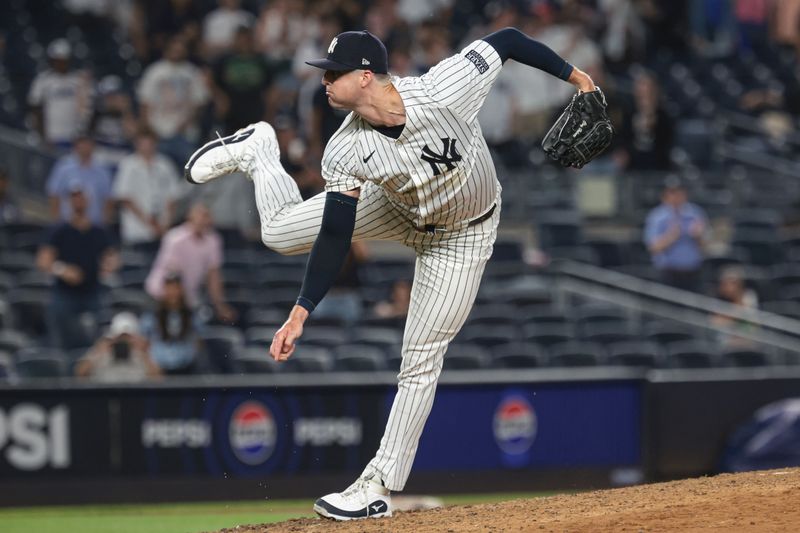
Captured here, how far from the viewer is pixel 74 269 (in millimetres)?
10914

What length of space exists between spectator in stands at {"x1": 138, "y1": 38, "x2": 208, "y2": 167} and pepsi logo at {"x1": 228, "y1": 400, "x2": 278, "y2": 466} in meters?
Result: 3.39

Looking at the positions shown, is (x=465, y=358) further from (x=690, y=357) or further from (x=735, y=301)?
(x=735, y=301)

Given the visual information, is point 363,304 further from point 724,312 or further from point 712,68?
point 712,68

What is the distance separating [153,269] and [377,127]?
243 inches

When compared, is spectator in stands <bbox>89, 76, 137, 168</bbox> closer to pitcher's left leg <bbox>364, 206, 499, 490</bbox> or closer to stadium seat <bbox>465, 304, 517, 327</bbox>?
stadium seat <bbox>465, 304, 517, 327</bbox>

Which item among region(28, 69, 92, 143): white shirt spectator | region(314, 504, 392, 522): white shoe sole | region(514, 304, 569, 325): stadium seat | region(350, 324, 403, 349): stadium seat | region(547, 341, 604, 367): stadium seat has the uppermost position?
region(28, 69, 92, 143): white shirt spectator

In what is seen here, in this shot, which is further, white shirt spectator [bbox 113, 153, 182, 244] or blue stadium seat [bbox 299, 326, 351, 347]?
white shirt spectator [bbox 113, 153, 182, 244]

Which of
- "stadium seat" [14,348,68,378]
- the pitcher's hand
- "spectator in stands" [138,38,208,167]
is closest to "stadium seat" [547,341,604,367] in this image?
"stadium seat" [14,348,68,378]

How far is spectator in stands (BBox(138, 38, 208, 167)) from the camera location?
1288 cm

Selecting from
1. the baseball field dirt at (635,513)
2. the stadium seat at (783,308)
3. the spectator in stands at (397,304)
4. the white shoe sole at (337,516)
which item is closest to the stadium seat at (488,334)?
the spectator in stands at (397,304)

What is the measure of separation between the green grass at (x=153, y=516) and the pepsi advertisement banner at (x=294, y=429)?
0.78 ft

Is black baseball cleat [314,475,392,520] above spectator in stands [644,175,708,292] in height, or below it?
below

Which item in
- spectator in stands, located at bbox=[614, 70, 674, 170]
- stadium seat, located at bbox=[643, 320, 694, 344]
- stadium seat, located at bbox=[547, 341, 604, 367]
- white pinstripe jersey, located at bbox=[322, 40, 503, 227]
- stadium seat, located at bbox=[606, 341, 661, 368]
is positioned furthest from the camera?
spectator in stands, located at bbox=[614, 70, 674, 170]

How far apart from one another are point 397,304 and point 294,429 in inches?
65.3
